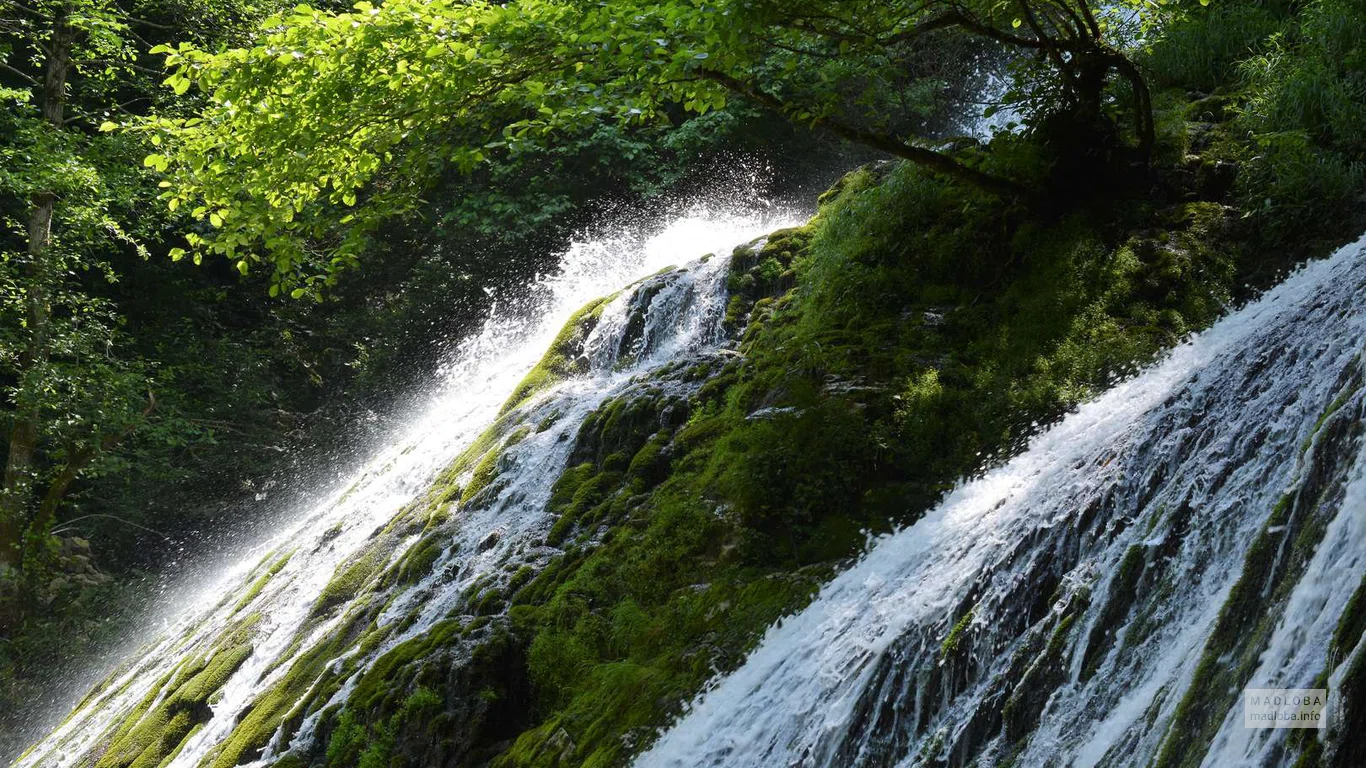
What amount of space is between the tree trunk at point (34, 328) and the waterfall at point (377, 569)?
327 centimetres

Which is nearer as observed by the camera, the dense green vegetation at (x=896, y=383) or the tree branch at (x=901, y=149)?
the dense green vegetation at (x=896, y=383)

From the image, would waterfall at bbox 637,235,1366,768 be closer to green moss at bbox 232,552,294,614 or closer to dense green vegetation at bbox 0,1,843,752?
green moss at bbox 232,552,294,614

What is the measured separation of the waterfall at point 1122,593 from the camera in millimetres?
3195

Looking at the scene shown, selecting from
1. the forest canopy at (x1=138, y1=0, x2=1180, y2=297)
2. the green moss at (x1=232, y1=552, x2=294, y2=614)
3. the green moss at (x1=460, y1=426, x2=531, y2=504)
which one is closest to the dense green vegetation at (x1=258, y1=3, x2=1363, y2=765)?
the forest canopy at (x1=138, y1=0, x2=1180, y2=297)

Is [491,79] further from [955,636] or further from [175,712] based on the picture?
[175,712]

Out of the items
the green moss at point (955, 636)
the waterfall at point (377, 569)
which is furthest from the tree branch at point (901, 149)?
the green moss at point (955, 636)

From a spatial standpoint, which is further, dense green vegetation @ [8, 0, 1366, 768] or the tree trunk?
the tree trunk

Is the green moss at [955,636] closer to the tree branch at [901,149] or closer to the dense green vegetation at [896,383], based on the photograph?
the dense green vegetation at [896,383]

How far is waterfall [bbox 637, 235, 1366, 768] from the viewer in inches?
126

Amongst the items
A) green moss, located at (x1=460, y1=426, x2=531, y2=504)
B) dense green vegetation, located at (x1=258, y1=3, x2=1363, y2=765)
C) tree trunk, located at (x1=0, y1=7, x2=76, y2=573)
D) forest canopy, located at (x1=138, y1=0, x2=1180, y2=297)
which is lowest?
dense green vegetation, located at (x1=258, y1=3, x2=1363, y2=765)

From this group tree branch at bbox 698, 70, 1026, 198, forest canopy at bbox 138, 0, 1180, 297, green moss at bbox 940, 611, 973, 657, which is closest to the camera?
green moss at bbox 940, 611, 973, 657

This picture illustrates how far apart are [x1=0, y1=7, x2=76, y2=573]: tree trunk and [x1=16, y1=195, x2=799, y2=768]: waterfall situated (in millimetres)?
3274

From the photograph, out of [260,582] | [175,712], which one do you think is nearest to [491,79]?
[175,712]

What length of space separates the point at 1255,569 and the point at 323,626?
8102 millimetres
